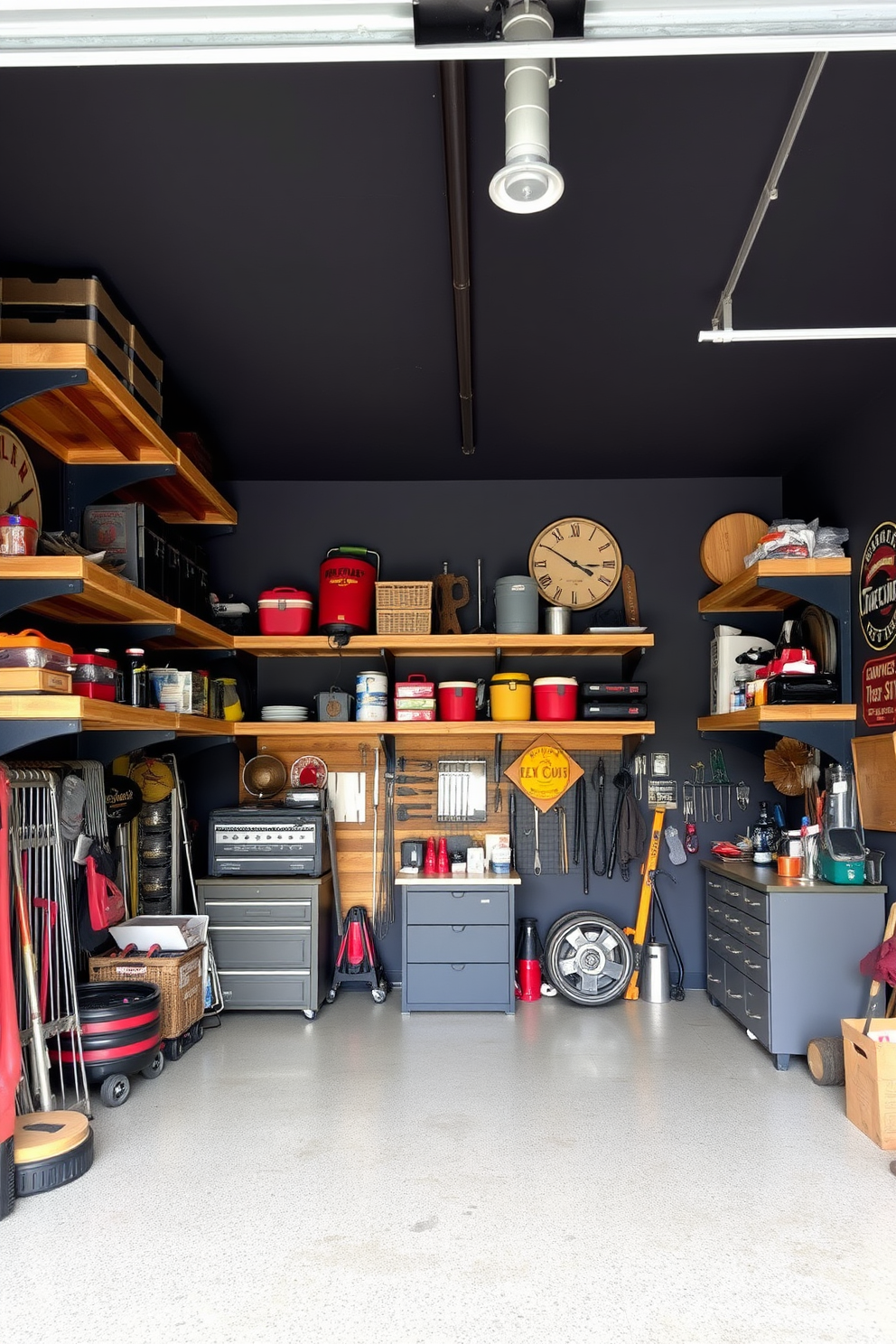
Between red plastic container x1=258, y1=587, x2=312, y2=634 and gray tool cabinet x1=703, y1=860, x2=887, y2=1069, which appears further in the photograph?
red plastic container x1=258, y1=587, x2=312, y2=634

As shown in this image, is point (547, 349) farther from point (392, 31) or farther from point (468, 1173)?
point (468, 1173)

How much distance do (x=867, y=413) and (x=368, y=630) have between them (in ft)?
8.83

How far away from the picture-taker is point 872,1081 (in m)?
3.26

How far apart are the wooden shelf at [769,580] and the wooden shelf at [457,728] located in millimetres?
778

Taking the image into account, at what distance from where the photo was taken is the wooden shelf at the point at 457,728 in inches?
197

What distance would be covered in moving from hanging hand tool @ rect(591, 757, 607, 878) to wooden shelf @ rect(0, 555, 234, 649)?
216cm

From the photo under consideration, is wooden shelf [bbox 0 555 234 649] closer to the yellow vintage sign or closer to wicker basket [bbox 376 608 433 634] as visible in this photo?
wicker basket [bbox 376 608 433 634]

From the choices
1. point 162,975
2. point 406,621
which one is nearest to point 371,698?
point 406,621

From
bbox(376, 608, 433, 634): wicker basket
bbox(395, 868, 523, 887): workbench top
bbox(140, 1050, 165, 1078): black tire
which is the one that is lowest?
bbox(140, 1050, 165, 1078): black tire

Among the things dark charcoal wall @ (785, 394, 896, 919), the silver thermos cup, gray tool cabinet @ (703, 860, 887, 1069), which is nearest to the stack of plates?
the silver thermos cup

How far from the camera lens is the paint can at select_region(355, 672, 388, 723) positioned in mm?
5148

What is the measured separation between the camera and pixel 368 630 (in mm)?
5328

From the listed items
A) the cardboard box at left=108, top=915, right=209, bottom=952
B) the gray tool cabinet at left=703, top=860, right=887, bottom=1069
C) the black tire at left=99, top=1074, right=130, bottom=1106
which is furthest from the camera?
the cardboard box at left=108, top=915, right=209, bottom=952

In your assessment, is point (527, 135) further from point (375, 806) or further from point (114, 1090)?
point (375, 806)
